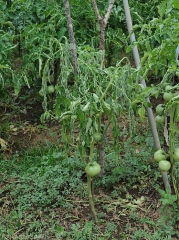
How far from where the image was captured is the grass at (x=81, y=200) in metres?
2.90

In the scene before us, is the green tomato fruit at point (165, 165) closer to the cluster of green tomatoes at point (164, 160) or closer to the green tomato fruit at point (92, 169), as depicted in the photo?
the cluster of green tomatoes at point (164, 160)

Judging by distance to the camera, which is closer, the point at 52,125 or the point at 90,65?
the point at 90,65

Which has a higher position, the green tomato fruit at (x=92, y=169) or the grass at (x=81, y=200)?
the green tomato fruit at (x=92, y=169)

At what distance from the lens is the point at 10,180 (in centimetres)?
359

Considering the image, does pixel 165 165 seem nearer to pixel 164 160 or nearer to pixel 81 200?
pixel 164 160

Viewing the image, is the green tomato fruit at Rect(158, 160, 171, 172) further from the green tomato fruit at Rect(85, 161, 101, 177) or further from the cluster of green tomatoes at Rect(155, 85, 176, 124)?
the green tomato fruit at Rect(85, 161, 101, 177)

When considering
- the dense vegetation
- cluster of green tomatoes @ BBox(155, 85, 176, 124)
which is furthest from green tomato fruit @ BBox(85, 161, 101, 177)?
cluster of green tomatoes @ BBox(155, 85, 176, 124)

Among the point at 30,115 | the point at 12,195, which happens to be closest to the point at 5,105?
the point at 30,115

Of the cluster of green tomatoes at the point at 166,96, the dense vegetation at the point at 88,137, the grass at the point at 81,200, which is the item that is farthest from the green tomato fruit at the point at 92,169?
the cluster of green tomatoes at the point at 166,96

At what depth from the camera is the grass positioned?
2896 millimetres

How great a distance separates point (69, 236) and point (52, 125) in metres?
1.86

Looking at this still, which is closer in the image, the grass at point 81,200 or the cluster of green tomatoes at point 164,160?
the cluster of green tomatoes at point 164,160

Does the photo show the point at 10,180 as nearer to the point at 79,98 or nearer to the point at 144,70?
the point at 79,98

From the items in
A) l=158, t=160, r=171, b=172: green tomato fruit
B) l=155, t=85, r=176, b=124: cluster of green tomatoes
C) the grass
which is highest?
l=155, t=85, r=176, b=124: cluster of green tomatoes
